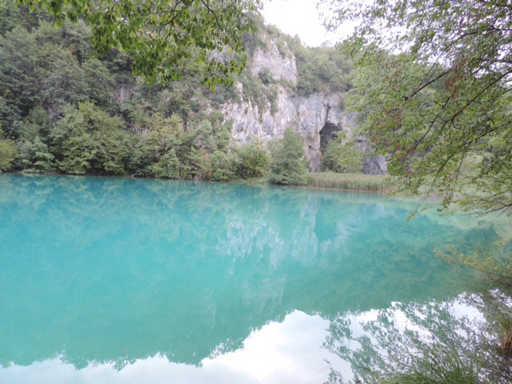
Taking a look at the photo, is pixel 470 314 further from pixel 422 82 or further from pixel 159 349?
pixel 159 349

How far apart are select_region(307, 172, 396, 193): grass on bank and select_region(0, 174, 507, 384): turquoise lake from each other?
16.1 metres

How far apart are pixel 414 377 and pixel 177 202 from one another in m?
11.4

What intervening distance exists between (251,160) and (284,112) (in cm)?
1263

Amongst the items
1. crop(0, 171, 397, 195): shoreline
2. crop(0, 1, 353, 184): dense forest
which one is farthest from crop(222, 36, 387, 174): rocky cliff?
crop(0, 171, 397, 195): shoreline

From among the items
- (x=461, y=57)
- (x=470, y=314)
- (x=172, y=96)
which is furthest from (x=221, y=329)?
(x=172, y=96)

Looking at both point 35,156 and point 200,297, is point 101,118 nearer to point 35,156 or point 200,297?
point 35,156

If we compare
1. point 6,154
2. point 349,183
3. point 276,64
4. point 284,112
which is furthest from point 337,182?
point 6,154

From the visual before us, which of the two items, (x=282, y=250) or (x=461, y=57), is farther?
(x=282, y=250)

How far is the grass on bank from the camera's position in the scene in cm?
2397

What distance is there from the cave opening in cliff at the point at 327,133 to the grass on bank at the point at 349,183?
14.6m

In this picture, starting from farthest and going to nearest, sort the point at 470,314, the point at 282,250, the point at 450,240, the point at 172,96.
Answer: the point at 172,96 → the point at 450,240 → the point at 282,250 → the point at 470,314

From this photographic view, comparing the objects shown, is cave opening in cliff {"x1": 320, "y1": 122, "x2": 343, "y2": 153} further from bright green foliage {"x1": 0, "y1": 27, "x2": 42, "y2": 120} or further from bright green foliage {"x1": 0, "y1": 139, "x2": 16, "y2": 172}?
bright green foliage {"x1": 0, "y1": 139, "x2": 16, "y2": 172}

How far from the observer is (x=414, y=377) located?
210 cm

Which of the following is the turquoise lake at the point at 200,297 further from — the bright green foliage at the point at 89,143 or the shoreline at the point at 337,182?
the shoreline at the point at 337,182
